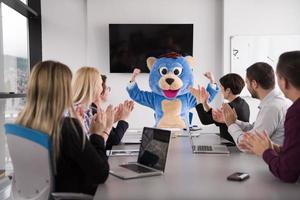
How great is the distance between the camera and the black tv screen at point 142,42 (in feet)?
15.7

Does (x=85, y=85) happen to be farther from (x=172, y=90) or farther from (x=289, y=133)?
(x=172, y=90)

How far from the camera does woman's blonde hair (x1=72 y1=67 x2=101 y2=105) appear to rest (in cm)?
193

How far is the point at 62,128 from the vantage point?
1.44 m

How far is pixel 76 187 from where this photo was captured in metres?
1.53

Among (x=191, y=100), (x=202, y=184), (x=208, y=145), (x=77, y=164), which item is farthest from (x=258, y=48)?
(x=77, y=164)

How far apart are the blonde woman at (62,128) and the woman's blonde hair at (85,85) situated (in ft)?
1.32

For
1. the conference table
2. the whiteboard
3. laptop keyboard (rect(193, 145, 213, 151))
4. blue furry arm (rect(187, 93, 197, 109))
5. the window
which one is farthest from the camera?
the whiteboard

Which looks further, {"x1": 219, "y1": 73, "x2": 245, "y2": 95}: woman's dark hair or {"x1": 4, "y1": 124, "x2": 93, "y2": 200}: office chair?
{"x1": 219, "y1": 73, "x2": 245, "y2": 95}: woman's dark hair

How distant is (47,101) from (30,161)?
10.3 inches

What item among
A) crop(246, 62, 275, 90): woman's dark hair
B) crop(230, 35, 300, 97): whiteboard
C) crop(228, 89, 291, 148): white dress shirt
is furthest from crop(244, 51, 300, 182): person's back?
crop(230, 35, 300, 97): whiteboard

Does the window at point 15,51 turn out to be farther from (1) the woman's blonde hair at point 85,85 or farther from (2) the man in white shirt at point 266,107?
(2) the man in white shirt at point 266,107

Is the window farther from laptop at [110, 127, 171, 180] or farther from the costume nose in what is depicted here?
laptop at [110, 127, 171, 180]

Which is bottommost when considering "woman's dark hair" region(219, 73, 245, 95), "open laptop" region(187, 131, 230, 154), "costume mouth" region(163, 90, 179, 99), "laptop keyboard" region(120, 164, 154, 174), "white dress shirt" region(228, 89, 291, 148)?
"laptop keyboard" region(120, 164, 154, 174)

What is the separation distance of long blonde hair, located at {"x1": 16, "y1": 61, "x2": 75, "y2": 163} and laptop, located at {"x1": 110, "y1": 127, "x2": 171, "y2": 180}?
35cm
